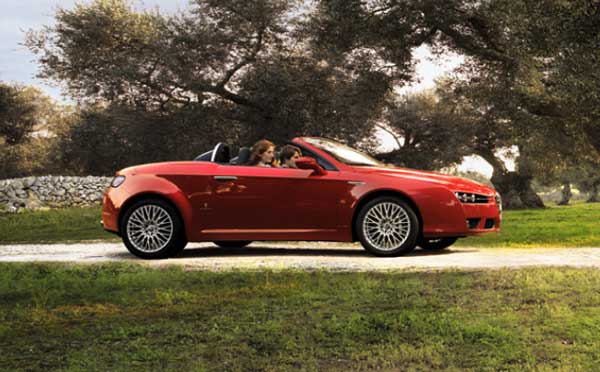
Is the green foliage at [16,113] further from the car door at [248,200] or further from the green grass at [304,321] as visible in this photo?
the green grass at [304,321]

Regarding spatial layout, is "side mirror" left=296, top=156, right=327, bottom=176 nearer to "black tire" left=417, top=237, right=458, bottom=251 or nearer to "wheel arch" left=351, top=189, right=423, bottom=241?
"wheel arch" left=351, top=189, right=423, bottom=241

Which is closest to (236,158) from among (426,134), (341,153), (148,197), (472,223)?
(148,197)

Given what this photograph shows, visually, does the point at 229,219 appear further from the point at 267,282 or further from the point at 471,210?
the point at 471,210

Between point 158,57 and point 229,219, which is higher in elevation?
point 158,57

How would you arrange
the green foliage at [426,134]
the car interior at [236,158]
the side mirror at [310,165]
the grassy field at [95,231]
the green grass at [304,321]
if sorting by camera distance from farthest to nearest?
the green foliage at [426,134] → the grassy field at [95,231] → the car interior at [236,158] → the side mirror at [310,165] → the green grass at [304,321]

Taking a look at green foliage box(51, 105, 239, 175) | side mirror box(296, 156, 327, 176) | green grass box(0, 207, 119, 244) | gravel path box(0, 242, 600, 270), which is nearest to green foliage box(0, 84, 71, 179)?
green foliage box(51, 105, 239, 175)

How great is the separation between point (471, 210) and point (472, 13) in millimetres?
15339

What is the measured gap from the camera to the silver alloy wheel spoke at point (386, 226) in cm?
1024

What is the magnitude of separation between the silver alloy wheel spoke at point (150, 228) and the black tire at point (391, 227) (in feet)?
8.83

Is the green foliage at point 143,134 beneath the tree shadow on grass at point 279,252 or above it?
above

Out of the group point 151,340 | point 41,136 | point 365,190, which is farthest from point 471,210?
point 41,136

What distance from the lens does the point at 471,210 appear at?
10516 mm

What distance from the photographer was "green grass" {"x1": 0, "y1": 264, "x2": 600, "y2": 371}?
524 cm

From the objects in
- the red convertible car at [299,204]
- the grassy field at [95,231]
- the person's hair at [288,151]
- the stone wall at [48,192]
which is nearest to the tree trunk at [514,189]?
the grassy field at [95,231]
